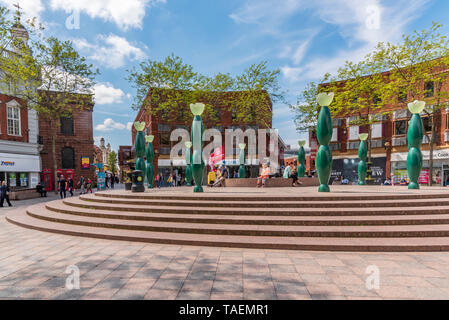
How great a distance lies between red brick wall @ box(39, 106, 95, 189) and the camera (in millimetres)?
24836

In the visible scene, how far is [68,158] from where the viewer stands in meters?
25.9

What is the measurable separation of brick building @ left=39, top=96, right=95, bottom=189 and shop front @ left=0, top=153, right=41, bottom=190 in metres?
2.63

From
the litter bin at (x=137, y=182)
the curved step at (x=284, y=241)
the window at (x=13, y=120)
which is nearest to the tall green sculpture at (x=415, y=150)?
the curved step at (x=284, y=241)

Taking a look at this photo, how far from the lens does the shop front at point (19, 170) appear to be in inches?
754

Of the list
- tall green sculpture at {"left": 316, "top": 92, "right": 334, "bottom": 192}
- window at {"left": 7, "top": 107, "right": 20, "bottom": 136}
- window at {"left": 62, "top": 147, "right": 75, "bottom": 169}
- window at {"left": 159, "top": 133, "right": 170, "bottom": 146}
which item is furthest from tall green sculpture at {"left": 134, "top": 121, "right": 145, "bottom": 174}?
window at {"left": 62, "top": 147, "right": 75, "bottom": 169}

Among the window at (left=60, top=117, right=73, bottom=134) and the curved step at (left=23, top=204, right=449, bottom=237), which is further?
the window at (left=60, top=117, right=73, bottom=134)

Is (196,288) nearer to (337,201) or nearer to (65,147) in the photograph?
(337,201)

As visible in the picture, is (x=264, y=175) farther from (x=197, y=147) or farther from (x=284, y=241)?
(x=284, y=241)

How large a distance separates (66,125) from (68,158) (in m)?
4.13

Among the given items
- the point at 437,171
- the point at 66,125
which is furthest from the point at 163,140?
the point at 437,171

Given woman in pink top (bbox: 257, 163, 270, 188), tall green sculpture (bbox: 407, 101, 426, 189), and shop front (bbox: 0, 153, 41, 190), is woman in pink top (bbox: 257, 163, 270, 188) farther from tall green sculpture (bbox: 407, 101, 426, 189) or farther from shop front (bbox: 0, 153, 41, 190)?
shop front (bbox: 0, 153, 41, 190)
